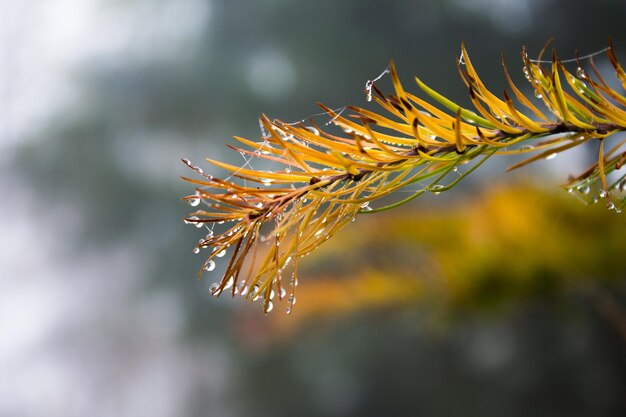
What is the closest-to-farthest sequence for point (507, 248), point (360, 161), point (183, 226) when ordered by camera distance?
point (360, 161) < point (507, 248) < point (183, 226)

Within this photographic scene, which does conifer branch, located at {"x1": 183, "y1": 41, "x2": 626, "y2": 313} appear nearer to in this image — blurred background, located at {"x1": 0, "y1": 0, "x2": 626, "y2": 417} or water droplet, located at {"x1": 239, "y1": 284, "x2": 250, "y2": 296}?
water droplet, located at {"x1": 239, "y1": 284, "x2": 250, "y2": 296}

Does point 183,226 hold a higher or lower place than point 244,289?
higher

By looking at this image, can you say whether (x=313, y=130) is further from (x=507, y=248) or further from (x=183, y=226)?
(x=183, y=226)

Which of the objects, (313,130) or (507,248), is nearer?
(313,130)

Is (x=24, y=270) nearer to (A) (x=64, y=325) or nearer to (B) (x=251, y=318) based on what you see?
(A) (x=64, y=325)

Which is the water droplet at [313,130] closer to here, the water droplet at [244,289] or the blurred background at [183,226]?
the water droplet at [244,289]

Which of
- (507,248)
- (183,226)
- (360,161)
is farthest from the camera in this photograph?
(183,226)

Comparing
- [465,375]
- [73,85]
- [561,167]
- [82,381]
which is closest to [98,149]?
[73,85]

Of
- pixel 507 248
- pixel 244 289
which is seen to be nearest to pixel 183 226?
pixel 507 248

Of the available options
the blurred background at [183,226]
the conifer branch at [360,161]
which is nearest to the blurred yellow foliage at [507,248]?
the blurred background at [183,226]
